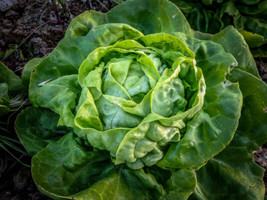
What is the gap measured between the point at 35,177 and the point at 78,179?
37 centimetres

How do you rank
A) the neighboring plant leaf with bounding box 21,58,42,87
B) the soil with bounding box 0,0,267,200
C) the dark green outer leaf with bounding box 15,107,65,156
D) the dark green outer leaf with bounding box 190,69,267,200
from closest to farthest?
1. the dark green outer leaf with bounding box 190,69,267,200
2. the dark green outer leaf with bounding box 15,107,65,156
3. the neighboring plant leaf with bounding box 21,58,42,87
4. the soil with bounding box 0,0,267,200

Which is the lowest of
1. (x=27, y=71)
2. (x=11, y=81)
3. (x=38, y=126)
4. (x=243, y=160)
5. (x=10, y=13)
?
(x=243, y=160)

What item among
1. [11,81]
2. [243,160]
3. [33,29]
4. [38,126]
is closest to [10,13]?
[33,29]

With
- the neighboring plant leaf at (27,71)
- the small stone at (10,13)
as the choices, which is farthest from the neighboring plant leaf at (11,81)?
the small stone at (10,13)

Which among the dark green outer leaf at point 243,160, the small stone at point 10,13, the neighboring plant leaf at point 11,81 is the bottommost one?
the dark green outer leaf at point 243,160

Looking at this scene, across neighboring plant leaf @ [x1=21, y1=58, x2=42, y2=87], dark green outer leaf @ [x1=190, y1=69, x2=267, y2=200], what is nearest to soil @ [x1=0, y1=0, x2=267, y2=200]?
neighboring plant leaf @ [x1=21, y1=58, x2=42, y2=87]

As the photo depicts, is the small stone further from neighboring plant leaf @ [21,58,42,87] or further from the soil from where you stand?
neighboring plant leaf @ [21,58,42,87]

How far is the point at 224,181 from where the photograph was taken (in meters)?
2.53

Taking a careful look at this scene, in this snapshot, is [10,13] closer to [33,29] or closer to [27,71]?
[33,29]

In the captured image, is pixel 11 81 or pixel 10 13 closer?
pixel 11 81

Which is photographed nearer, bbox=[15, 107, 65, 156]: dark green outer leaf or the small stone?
bbox=[15, 107, 65, 156]: dark green outer leaf

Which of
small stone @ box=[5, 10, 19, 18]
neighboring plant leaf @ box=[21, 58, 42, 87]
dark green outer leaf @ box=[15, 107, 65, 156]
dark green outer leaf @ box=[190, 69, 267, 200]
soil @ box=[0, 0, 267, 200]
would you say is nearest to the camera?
dark green outer leaf @ box=[190, 69, 267, 200]

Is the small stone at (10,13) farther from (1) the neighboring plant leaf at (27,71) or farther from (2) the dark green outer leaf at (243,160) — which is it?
(2) the dark green outer leaf at (243,160)

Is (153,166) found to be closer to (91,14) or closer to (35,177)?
(35,177)
